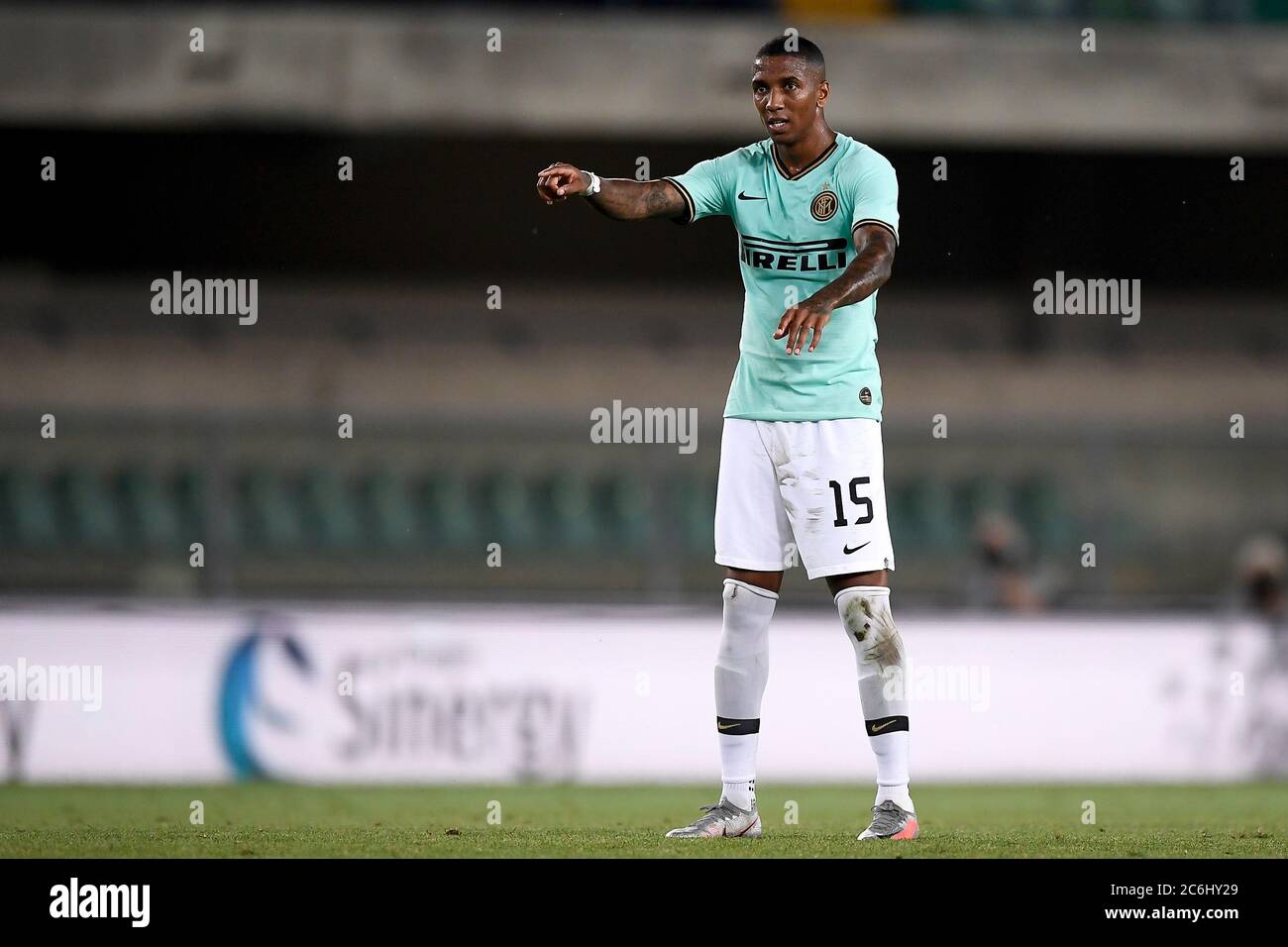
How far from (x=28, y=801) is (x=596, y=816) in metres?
2.53

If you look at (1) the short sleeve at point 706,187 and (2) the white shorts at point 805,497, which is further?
(1) the short sleeve at point 706,187

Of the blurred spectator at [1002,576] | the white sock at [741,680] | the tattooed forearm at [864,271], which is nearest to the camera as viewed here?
the tattooed forearm at [864,271]

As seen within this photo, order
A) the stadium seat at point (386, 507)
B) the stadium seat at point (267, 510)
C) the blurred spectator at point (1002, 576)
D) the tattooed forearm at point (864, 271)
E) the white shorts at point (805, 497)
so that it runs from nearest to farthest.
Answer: the tattooed forearm at point (864, 271) → the white shorts at point (805, 497) → the blurred spectator at point (1002, 576) → the stadium seat at point (267, 510) → the stadium seat at point (386, 507)

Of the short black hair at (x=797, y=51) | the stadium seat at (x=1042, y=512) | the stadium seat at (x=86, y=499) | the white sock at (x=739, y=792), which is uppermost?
the short black hair at (x=797, y=51)

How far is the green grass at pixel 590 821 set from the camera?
500 centimetres

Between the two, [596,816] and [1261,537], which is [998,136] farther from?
[596,816]

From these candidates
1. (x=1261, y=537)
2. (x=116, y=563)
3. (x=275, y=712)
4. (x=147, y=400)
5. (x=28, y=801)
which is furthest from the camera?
(x=147, y=400)

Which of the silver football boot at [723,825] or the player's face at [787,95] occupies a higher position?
the player's face at [787,95]

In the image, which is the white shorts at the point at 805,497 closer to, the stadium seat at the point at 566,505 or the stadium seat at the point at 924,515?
the stadium seat at the point at 924,515

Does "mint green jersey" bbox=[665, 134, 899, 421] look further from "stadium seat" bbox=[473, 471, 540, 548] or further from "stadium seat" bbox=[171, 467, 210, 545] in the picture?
"stadium seat" bbox=[171, 467, 210, 545]

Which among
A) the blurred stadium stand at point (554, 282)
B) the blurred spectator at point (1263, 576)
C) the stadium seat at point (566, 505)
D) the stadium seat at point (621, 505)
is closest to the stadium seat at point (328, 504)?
the blurred stadium stand at point (554, 282)

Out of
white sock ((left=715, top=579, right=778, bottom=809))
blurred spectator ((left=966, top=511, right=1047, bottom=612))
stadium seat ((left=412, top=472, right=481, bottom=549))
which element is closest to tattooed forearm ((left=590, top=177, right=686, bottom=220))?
white sock ((left=715, top=579, right=778, bottom=809))

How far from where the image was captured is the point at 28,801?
7480 mm
